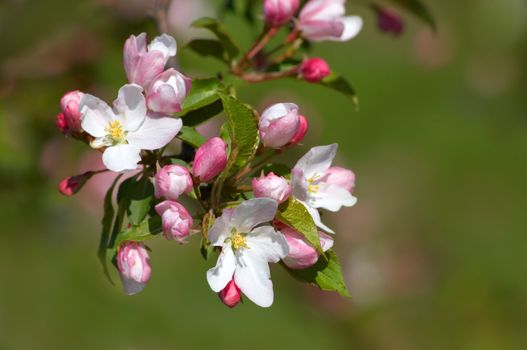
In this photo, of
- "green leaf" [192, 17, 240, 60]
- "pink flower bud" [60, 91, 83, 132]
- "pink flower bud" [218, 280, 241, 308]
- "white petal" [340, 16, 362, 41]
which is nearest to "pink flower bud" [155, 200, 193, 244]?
"pink flower bud" [218, 280, 241, 308]

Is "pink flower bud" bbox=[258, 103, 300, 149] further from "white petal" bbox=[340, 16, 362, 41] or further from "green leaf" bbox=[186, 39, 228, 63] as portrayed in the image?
"white petal" bbox=[340, 16, 362, 41]

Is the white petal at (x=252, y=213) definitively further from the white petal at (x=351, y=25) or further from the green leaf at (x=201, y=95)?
the white petal at (x=351, y=25)

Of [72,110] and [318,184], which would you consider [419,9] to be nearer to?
[318,184]

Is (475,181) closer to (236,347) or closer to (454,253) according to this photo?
(454,253)

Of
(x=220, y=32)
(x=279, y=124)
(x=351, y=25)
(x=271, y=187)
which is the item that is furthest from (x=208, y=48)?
(x=271, y=187)

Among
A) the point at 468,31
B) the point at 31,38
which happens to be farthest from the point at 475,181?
the point at 31,38

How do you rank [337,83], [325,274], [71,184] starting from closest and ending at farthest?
[325,274]
[71,184]
[337,83]
